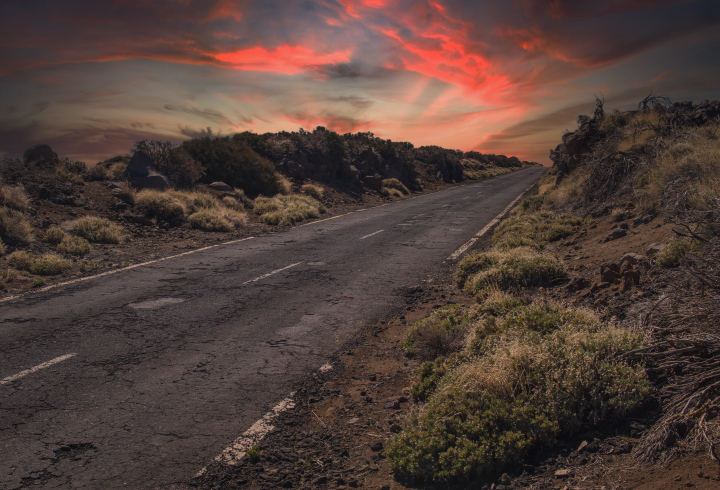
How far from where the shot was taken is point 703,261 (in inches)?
166

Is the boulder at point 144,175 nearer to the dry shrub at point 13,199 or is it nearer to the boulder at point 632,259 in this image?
the dry shrub at point 13,199

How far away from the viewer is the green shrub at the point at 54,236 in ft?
36.1

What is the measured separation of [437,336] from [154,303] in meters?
4.69

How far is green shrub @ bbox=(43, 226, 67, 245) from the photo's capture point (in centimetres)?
1102

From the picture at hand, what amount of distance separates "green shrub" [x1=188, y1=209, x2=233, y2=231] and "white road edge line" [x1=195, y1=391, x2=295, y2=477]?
1140 cm

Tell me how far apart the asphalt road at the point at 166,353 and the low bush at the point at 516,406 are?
5.33 feet

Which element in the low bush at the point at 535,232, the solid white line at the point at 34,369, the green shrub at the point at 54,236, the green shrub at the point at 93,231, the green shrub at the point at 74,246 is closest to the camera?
the solid white line at the point at 34,369

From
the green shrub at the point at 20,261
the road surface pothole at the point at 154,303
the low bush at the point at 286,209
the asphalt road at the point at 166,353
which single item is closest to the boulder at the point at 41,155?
the low bush at the point at 286,209

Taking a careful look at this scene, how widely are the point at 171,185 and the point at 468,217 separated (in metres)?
12.3

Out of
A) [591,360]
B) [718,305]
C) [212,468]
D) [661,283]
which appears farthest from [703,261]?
[212,468]

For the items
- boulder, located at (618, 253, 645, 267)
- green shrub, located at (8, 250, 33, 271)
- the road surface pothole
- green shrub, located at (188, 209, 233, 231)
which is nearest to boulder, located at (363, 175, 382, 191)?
green shrub, located at (188, 209, 233, 231)

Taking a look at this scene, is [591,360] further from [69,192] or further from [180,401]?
[69,192]

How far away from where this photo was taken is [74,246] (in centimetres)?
1065

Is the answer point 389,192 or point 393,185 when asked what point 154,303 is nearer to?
point 389,192
